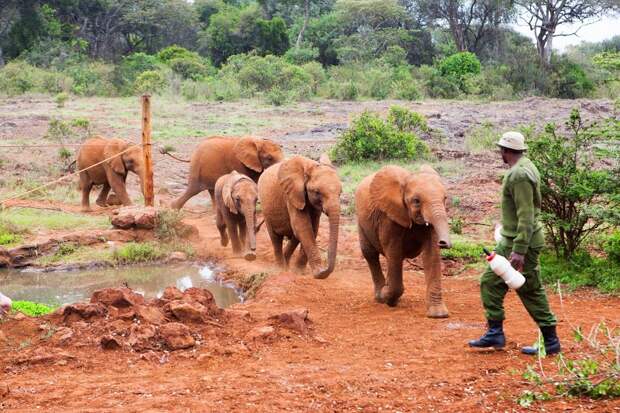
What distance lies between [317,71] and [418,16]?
47.9 ft

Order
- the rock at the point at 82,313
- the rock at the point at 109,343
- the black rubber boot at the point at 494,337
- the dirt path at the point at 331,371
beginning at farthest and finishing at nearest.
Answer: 1. the rock at the point at 82,313
2. the rock at the point at 109,343
3. the black rubber boot at the point at 494,337
4. the dirt path at the point at 331,371

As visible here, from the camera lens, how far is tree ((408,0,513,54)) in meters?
45.8

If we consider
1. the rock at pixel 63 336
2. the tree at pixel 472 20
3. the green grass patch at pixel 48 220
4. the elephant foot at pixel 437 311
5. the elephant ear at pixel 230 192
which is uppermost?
the tree at pixel 472 20

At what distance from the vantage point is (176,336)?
7.18 meters

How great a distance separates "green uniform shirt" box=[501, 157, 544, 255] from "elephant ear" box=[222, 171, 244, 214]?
613cm

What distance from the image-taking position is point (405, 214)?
8.26m

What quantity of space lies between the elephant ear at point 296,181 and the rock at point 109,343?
359cm

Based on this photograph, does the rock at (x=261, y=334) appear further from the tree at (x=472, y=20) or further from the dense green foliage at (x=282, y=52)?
the tree at (x=472, y=20)

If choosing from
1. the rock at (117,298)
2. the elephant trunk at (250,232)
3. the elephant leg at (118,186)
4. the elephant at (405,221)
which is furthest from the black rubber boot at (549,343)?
the elephant leg at (118,186)

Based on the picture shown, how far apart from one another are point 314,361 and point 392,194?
2.13 meters

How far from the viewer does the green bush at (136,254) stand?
41.1 feet

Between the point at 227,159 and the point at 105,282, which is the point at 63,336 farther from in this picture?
the point at 227,159

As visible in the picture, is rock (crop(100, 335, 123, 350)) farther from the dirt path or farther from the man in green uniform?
the man in green uniform

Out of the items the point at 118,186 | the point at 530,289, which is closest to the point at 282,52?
the point at 118,186
